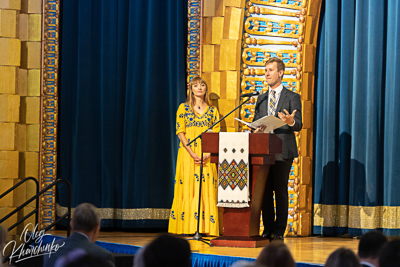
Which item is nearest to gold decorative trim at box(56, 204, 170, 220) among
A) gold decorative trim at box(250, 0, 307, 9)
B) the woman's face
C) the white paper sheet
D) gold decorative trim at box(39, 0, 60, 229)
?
gold decorative trim at box(39, 0, 60, 229)

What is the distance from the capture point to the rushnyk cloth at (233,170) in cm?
451

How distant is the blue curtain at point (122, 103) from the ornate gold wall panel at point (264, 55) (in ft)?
1.61

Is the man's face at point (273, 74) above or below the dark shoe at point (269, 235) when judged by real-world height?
above

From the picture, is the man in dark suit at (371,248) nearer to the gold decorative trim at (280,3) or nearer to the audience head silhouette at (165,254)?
the audience head silhouette at (165,254)

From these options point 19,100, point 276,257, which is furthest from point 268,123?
point 19,100

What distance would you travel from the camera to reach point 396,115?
18.2 feet

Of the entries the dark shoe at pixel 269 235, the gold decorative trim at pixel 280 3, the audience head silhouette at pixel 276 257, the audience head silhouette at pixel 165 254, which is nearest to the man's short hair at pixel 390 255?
the audience head silhouette at pixel 276 257

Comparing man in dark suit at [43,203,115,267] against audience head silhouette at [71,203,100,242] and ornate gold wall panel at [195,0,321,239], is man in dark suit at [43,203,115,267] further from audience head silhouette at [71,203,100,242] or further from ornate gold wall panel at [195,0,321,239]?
ornate gold wall panel at [195,0,321,239]

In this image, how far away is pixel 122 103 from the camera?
639 centimetres

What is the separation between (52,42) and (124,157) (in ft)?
5.27

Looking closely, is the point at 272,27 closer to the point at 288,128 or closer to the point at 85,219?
the point at 288,128

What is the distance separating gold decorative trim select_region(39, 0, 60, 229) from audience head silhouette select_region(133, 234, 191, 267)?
4.71 meters

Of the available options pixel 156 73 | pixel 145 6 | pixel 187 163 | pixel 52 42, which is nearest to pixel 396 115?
pixel 187 163

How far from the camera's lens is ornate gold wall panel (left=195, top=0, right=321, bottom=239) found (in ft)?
19.7
